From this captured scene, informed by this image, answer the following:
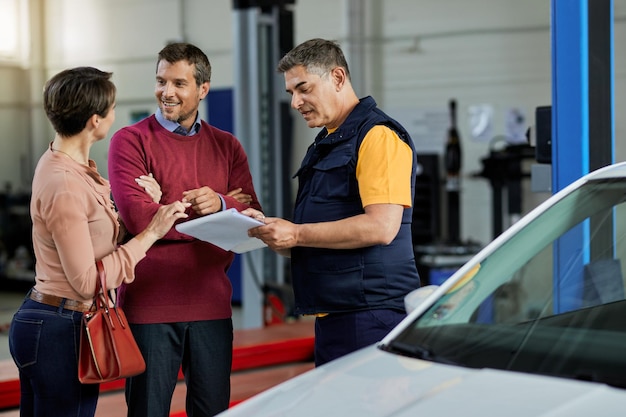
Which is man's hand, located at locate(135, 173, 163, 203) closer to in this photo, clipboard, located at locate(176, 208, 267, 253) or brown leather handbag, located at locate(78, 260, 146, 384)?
clipboard, located at locate(176, 208, 267, 253)

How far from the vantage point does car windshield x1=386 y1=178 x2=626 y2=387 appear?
1.95 metres

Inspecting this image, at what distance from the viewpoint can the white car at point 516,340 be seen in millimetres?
1727

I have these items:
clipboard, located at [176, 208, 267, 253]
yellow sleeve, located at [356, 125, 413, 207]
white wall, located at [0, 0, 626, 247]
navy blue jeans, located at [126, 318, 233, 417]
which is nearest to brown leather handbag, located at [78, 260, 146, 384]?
navy blue jeans, located at [126, 318, 233, 417]

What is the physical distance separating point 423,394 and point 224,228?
0.95 metres

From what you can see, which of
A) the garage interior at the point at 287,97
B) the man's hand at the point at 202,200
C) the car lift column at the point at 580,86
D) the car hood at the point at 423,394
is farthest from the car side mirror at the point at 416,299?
the garage interior at the point at 287,97

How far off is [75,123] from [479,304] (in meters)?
1.20

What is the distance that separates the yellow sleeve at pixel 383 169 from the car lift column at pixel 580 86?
1.18m

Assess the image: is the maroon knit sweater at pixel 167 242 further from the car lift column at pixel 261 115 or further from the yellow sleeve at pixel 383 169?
the car lift column at pixel 261 115

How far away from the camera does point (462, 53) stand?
1002 centimetres

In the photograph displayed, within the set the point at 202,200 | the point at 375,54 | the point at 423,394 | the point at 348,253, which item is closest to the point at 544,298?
the point at 423,394

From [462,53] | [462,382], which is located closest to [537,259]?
[462,382]

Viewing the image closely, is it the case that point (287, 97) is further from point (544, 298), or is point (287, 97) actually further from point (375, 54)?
point (544, 298)

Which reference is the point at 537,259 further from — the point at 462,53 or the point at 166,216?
the point at 462,53

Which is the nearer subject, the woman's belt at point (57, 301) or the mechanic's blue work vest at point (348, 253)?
the woman's belt at point (57, 301)
